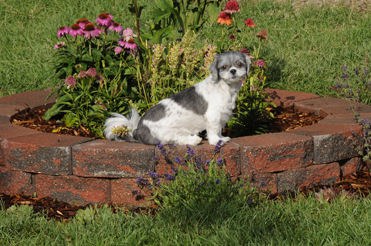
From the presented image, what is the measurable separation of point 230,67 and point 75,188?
1565 millimetres

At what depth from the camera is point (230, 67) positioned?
3.42m

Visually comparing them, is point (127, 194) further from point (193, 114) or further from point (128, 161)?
point (193, 114)

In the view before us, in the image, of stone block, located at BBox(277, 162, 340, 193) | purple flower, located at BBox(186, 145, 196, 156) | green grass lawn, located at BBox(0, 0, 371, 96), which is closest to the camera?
purple flower, located at BBox(186, 145, 196, 156)

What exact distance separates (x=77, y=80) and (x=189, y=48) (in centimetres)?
117

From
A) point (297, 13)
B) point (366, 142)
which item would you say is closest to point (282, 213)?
point (366, 142)

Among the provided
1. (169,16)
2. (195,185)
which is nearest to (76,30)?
(169,16)

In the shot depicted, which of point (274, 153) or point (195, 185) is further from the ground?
point (274, 153)

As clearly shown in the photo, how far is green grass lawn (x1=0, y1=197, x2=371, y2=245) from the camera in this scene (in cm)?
277

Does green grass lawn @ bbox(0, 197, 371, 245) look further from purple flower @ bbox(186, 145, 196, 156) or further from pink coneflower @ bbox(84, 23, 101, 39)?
pink coneflower @ bbox(84, 23, 101, 39)

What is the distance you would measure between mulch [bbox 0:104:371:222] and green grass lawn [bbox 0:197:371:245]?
227 mm

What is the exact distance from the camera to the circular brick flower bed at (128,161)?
3.44 metres

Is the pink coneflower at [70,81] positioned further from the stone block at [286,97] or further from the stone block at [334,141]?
the stone block at [286,97]

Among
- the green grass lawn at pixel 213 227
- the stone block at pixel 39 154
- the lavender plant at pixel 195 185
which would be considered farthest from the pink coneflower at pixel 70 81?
the green grass lawn at pixel 213 227

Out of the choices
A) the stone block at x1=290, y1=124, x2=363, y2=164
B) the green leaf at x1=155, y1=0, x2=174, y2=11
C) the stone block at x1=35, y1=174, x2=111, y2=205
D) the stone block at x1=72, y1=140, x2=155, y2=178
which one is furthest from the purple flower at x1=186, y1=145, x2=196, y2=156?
the green leaf at x1=155, y1=0, x2=174, y2=11
